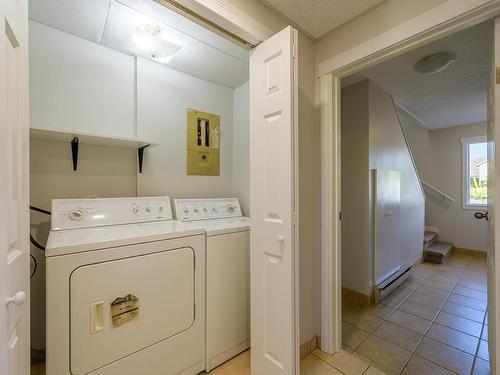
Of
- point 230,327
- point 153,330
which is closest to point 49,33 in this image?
point 153,330

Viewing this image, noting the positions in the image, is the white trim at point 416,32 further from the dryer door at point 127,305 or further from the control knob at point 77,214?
the control knob at point 77,214

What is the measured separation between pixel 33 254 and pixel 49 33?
5.01 feet

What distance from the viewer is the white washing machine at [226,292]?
1491mm

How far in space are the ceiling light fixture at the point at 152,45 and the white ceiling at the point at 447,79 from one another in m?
1.82

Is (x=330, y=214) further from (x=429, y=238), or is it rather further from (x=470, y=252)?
(x=470, y=252)

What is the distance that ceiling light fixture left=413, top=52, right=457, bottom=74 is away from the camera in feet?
6.60

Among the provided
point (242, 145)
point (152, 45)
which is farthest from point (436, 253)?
point (152, 45)

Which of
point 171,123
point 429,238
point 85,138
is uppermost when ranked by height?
point 171,123

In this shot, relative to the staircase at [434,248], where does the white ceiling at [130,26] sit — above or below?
above

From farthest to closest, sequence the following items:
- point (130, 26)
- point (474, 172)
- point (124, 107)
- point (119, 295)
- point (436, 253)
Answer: point (474, 172)
point (436, 253)
point (124, 107)
point (130, 26)
point (119, 295)

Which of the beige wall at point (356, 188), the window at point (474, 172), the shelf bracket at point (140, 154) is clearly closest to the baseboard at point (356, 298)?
the beige wall at point (356, 188)

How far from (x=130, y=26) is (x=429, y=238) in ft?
17.6

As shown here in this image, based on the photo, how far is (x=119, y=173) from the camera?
1863 millimetres

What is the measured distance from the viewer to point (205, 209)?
6.75 feet
